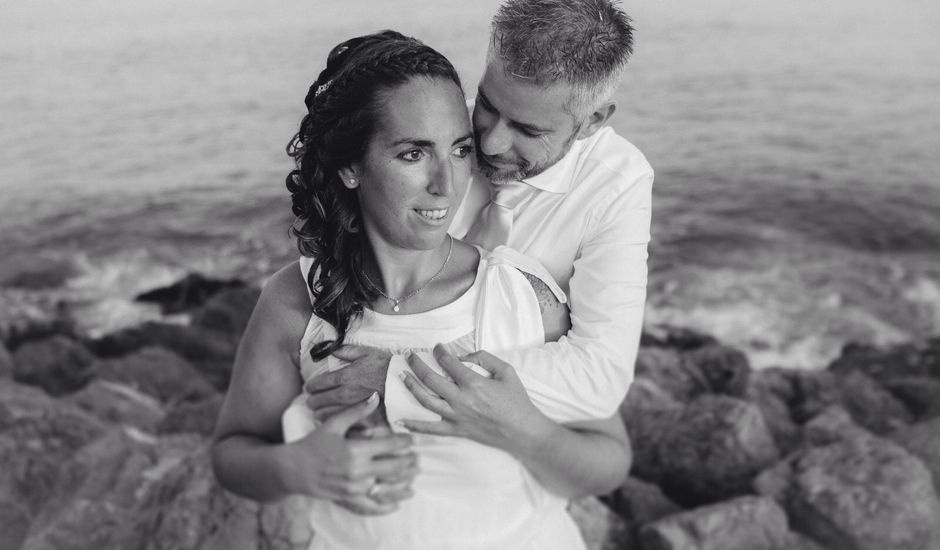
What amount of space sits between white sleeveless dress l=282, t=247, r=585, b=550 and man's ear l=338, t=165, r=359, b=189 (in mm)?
249

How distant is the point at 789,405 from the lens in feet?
22.2

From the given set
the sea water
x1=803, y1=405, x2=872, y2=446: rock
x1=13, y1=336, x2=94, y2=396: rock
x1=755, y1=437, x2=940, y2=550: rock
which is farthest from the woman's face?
x1=13, y1=336, x2=94, y2=396: rock

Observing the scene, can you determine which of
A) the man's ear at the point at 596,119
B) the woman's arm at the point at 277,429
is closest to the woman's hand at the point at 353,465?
the woman's arm at the point at 277,429

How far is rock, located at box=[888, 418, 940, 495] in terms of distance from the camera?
14.9 feet

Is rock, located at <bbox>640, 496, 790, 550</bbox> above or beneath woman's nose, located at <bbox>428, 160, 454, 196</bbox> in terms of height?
beneath

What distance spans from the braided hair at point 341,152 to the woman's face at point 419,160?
34mm

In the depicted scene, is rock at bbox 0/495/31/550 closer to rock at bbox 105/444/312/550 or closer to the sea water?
rock at bbox 105/444/312/550

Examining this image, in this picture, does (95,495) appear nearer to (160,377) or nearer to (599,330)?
(160,377)

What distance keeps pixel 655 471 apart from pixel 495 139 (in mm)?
2703

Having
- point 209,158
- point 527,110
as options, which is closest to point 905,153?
point 209,158

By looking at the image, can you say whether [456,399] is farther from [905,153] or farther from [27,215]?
[905,153]

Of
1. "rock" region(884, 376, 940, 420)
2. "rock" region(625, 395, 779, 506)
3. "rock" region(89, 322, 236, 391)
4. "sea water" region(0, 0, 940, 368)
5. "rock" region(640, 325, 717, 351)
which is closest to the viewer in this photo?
"rock" region(625, 395, 779, 506)

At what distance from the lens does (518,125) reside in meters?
2.63

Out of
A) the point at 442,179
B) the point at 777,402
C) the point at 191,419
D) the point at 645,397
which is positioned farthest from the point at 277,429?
the point at 777,402
